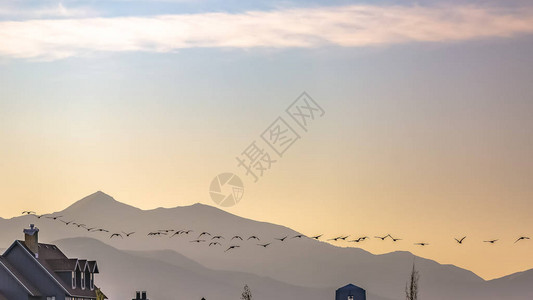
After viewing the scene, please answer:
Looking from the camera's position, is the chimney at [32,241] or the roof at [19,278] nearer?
the roof at [19,278]

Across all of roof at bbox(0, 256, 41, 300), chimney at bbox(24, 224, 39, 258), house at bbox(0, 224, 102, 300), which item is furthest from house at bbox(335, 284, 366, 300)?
roof at bbox(0, 256, 41, 300)

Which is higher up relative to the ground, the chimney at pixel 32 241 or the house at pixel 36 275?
the chimney at pixel 32 241

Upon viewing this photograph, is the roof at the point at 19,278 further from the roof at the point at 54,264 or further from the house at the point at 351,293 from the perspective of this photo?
the house at the point at 351,293

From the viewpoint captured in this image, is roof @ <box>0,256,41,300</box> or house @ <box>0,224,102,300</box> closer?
house @ <box>0,224,102,300</box>

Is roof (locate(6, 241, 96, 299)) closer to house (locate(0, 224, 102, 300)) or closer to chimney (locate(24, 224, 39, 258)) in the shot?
house (locate(0, 224, 102, 300))

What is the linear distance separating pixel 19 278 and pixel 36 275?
101 inches

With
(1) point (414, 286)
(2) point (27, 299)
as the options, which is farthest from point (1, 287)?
(1) point (414, 286)

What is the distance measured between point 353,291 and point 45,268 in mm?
41809

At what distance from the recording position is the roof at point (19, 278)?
5728 inches

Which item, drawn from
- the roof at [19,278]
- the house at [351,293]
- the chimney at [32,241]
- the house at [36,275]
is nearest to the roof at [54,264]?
the house at [36,275]

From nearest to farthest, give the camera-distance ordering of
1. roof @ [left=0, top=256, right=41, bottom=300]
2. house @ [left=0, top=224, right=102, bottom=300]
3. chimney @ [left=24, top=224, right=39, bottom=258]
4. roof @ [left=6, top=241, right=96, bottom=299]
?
house @ [left=0, top=224, right=102, bottom=300] → roof @ [left=0, top=256, right=41, bottom=300] → roof @ [left=6, top=241, right=96, bottom=299] → chimney @ [left=24, top=224, right=39, bottom=258]

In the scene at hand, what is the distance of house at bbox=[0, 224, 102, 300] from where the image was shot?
145 meters

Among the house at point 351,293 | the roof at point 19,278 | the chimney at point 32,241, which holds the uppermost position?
the chimney at point 32,241

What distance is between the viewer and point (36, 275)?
14838 centimetres
